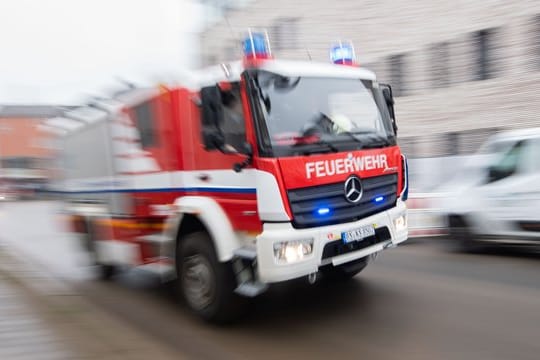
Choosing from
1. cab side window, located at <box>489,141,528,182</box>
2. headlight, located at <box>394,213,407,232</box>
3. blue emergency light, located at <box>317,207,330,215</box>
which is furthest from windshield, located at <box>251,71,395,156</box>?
cab side window, located at <box>489,141,528,182</box>

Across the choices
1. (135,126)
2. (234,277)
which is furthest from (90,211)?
(234,277)

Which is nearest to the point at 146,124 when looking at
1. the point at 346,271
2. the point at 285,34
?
the point at 346,271

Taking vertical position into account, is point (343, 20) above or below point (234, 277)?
above

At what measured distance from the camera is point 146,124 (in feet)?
19.1

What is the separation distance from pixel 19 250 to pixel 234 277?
8092 mm

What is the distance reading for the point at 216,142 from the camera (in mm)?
4707

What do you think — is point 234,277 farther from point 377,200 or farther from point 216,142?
point 377,200

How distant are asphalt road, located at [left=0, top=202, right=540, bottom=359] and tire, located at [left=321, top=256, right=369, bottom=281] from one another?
0.40 feet

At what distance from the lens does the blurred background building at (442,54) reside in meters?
15.2

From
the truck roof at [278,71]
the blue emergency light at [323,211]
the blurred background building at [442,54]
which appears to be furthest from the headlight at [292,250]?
the blurred background building at [442,54]

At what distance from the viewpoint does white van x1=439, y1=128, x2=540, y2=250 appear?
7.31m

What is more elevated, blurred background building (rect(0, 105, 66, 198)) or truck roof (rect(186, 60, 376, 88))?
blurred background building (rect(0, 105, 66, 198))

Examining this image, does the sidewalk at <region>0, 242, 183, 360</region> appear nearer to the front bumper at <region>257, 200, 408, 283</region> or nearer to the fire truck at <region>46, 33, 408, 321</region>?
the fire truck at <region>46, 33, 408, 321</region>

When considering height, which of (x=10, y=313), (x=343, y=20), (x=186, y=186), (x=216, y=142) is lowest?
(x=10, y=313)
